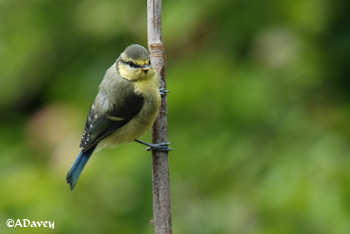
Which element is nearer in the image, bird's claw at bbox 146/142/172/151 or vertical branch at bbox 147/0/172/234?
vertical branch at bbox 147/0/172/234

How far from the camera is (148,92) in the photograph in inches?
88.6

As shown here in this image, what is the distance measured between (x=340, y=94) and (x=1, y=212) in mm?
1878

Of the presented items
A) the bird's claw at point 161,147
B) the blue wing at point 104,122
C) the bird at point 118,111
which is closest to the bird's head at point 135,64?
the bird at point 118,111

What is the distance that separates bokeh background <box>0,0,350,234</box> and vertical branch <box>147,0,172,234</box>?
216 millimetres

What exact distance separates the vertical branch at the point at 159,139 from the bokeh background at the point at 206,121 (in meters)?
0.22

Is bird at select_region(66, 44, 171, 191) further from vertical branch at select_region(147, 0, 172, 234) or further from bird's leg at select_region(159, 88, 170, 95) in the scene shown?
vertical branch at select_region(147, 0, 172, 234)

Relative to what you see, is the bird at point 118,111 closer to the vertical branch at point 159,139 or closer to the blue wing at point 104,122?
the blue wing at point 104,122

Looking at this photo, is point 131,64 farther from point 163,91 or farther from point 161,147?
point 161,147

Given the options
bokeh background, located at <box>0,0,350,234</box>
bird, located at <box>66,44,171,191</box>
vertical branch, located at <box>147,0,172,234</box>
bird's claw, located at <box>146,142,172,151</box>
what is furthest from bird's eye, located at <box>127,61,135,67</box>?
bird's claw, located at <box>146,142,172,151</box>

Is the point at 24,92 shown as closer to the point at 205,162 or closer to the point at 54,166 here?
the point at 54,166

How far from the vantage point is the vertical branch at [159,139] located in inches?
68.6

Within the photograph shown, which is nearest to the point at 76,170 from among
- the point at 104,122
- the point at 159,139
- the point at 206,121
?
the point at 104,122

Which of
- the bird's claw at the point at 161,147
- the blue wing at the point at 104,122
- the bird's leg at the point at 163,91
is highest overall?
the bird's leg at the point at 163,91

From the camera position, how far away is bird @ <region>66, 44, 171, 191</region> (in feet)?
7.45
